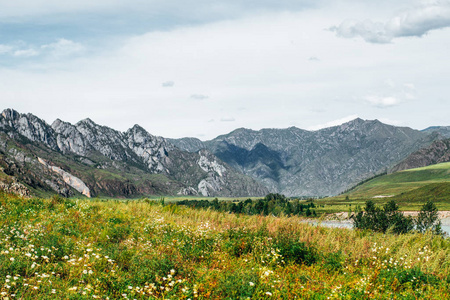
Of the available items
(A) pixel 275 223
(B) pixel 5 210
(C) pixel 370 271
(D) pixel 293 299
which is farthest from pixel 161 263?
(B) pixel 5 210

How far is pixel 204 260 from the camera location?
38.2ft

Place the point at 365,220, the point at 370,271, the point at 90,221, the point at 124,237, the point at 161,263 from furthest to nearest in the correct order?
1. the point at 365,220
2. the point at 90,221
3. the point at 124,237
4. the point at 370,271
5. the point at 161,263

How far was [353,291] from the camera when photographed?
9.15m

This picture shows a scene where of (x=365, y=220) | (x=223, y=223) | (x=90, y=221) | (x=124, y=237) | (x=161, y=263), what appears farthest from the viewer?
(x=365, y=220)

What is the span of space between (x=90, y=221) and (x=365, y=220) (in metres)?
137

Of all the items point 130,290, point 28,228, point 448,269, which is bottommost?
point 448,269

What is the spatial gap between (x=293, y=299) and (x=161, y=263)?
3.92 meters

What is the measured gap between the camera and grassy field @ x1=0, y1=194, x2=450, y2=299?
874 cm

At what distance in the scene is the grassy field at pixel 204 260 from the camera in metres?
8.74

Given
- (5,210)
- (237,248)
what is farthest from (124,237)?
(5,210)

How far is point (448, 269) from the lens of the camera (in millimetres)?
11734

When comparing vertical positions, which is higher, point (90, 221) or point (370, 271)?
point (90, 221)

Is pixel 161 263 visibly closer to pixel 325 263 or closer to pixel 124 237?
pixel 124 237

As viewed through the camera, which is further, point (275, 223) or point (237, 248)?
point (275, 223)
